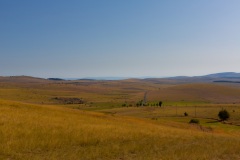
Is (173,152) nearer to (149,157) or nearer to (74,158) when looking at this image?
(149,157)

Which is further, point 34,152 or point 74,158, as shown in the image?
point 34,152

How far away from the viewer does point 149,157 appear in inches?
582

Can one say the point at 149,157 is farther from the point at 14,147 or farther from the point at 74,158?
the point at 14,147

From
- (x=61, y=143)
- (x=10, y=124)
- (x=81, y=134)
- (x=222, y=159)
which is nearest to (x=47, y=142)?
(x=61, y=143)

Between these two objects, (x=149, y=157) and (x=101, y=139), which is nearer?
(x=149, y=157)

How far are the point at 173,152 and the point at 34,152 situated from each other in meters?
7.72

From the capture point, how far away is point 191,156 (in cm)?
1505

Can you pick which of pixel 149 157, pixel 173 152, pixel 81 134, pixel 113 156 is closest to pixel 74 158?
pixel 113 156

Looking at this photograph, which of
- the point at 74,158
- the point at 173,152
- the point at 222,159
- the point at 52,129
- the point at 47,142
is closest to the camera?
the point at 74,158

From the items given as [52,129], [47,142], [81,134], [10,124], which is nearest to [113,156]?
[47,142]

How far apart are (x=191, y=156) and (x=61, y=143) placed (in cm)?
806

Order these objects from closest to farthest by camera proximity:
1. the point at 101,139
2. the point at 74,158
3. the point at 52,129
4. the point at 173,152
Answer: the point at 74,158, the point at 173,152, the point at 101,139, the point at 52,129

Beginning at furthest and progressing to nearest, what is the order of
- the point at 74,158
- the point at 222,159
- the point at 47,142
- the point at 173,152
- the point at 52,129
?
the point at 52,129
the point at 47,142
the point at 173,152
the point at 222,159
the point at 74,158

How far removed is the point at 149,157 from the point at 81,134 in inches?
310
